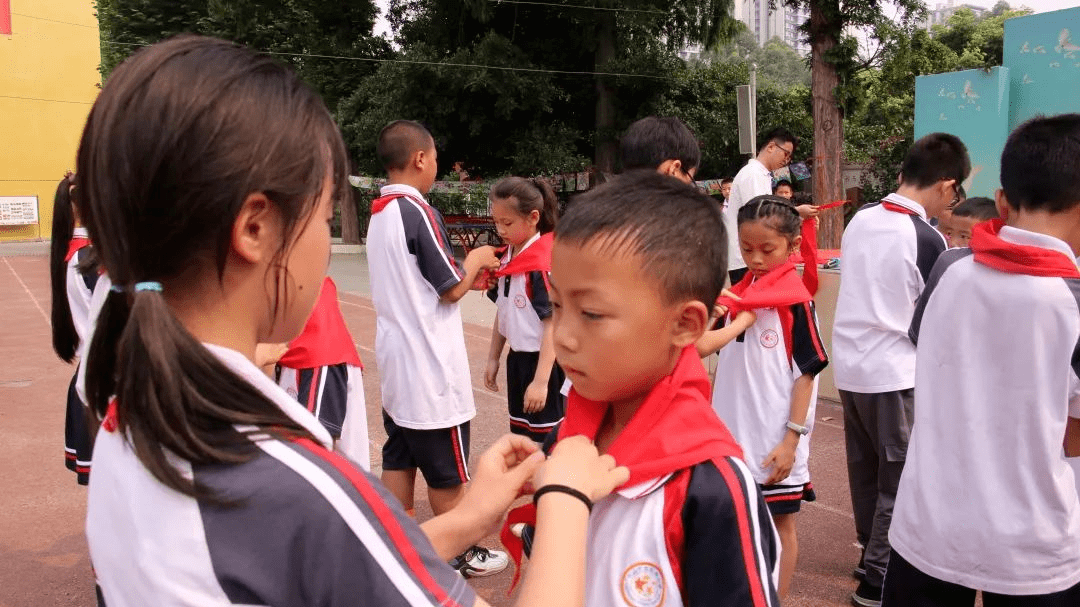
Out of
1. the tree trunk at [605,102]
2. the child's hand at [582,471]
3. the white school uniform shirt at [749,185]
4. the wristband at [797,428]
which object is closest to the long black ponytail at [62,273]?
the child's hand at [582,471]

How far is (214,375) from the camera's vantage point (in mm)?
920

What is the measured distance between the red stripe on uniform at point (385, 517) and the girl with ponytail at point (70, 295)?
8.86ft

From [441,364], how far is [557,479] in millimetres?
2573

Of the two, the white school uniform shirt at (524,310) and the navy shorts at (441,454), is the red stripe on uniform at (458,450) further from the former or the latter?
the white school uniform shirt at (524,310)

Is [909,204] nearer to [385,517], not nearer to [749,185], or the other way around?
[749,185]

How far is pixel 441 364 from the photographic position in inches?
150

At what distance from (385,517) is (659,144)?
2.56m

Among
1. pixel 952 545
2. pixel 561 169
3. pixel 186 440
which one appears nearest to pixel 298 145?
pixel 186 440

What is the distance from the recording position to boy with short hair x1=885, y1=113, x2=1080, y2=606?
7.07ft

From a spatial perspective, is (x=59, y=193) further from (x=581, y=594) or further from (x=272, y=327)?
(x=581, y=594)

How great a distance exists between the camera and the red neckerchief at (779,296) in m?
3.05

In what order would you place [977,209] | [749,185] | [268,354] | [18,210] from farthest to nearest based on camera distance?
1. [18,210]
2. [749,185]
3. [977,209]
4. [268,354]

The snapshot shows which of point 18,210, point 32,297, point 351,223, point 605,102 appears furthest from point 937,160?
point 18,210

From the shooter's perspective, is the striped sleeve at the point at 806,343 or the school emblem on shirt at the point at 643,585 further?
the striped sleeve at the point at 806,343
